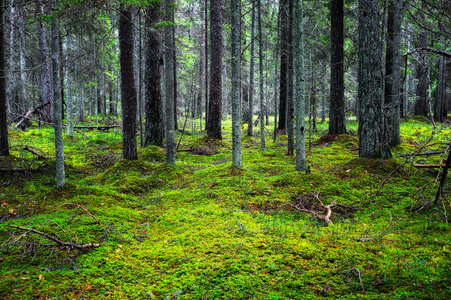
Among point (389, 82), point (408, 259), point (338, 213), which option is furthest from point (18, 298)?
point (389, 82)

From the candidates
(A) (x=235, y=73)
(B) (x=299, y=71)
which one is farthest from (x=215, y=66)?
(B) (x=299, y=71)

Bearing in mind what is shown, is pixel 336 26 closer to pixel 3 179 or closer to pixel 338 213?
pixel 338 213

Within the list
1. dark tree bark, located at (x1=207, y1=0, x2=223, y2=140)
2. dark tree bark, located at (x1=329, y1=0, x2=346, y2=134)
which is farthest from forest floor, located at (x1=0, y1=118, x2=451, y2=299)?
dark tree bark, located at (x1=207, y1=0, x2=223, y2=140)

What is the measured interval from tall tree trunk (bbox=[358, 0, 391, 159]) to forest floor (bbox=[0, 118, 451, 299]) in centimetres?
52

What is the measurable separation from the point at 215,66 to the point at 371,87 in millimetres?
7505

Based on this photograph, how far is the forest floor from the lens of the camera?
253cm

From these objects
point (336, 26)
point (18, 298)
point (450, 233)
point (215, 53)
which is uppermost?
point (336, 26)

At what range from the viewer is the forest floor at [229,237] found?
8.30ft

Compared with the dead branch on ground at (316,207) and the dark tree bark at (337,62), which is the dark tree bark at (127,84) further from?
the dark tree bark at (337,62)

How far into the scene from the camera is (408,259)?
9.09 feet

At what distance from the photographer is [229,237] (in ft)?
11.8

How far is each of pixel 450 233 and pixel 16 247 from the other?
5.47 meters

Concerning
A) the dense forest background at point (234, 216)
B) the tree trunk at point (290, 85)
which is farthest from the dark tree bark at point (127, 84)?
the tree trunk at point (290, 85)

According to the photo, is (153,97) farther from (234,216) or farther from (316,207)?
(316,207)
